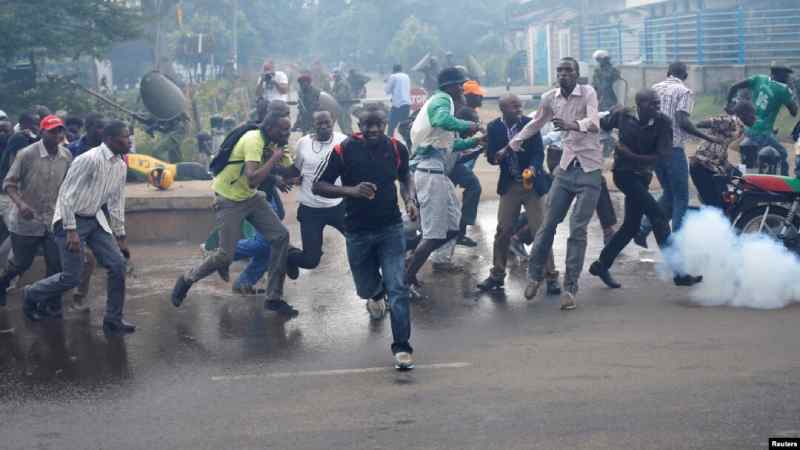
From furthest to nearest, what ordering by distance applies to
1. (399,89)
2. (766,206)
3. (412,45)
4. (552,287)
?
(412,45), (399,89), (766,206), (552,287)

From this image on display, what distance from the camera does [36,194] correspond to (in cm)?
992

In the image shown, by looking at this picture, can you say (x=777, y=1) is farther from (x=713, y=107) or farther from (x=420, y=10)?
(x=420, y=10)

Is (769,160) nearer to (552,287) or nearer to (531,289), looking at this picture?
(552,287)

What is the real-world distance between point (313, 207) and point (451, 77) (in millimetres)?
1626

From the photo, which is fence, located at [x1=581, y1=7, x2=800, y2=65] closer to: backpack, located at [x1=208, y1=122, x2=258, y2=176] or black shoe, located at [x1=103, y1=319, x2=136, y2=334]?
backpack, located at [x1=208, y1=122, x2=258, y2=176]

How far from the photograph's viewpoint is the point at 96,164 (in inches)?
351

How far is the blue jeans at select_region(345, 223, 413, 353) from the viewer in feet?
25.4

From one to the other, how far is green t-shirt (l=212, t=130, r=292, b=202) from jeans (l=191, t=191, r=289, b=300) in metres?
0.06

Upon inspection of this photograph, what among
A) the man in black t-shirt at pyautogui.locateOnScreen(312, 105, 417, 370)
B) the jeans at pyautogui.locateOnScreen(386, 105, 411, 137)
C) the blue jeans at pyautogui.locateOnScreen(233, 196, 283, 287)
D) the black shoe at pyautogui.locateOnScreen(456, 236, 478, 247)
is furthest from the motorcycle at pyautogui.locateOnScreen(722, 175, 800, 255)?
the jeans at pyautogui.locateOnScreen(386, 105, 411, 137)

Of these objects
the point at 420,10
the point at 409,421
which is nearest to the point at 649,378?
the point at 409,421

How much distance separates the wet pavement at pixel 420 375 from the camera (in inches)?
248

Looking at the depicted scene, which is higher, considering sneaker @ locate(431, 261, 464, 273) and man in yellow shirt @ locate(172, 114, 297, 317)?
man in yellow shirt @ locate(172, 114, 297, 317)

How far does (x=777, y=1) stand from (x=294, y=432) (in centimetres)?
3198

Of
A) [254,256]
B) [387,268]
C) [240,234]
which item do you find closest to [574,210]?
[387,268]
